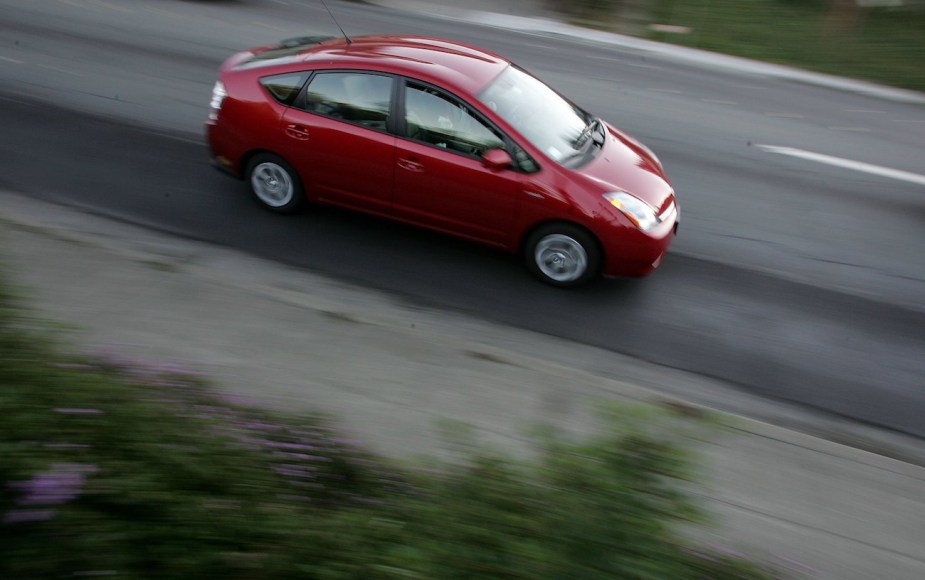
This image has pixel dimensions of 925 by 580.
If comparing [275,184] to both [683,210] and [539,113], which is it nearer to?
[539,113]

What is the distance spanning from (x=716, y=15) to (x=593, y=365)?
14.6m

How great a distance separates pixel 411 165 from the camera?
682 centimetres

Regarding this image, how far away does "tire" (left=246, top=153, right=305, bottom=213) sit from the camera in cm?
752

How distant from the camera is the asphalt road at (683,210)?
6457mm

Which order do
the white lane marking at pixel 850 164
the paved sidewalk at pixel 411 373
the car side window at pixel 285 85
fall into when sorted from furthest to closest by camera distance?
the white lane marking at pixel 850 164 → the car side window at pixel 285 85 → the paved sidewalk at pixel 411 373

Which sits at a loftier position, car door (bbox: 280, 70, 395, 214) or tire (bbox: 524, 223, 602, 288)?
car door (bbox: 280, 70, 395, 214)

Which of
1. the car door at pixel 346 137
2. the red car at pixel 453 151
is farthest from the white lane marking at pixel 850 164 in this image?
the car door at pixel 346 137

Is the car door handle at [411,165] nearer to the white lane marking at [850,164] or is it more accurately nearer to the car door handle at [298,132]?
the car door handle at [298,132]

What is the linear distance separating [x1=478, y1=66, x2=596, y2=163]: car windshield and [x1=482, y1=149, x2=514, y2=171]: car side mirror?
0.96 feet

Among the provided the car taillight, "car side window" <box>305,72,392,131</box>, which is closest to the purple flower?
"car side window" <box>305,72,392,131</box>

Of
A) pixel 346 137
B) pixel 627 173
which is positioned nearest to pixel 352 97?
pixel 346 137

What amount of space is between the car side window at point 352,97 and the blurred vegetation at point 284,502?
4047mm

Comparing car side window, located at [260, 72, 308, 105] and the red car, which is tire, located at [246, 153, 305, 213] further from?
car side window, located at [260, 72, 308, 105]

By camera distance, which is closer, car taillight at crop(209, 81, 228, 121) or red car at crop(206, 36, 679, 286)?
red car at crop(206, 36, 679, 286)
